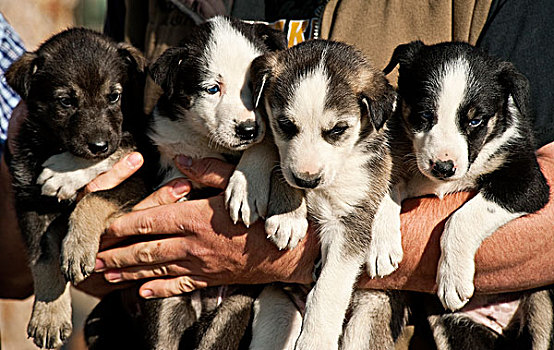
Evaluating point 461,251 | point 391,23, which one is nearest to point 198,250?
point 461,251

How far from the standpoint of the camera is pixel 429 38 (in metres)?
3.20

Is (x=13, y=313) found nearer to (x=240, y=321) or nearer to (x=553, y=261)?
(x=240, y=321)

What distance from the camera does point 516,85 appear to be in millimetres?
2742

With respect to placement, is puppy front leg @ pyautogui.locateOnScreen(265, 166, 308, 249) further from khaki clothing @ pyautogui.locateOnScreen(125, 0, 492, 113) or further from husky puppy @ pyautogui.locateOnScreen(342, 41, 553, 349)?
khaki clothing @ pyautogui.locateOnScreen(125, 0, 492, 113)

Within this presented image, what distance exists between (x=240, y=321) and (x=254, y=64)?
3.75ft

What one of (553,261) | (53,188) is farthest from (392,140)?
(53,188)

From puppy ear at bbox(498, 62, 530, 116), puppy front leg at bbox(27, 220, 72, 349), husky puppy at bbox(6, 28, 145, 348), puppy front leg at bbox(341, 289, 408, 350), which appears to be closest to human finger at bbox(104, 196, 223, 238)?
husky puppy at bbox(6, 28, 145, 348)

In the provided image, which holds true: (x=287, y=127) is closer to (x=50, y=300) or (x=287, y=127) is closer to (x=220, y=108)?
(x=220, y=108)

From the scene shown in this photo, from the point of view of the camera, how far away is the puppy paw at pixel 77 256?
2.86m

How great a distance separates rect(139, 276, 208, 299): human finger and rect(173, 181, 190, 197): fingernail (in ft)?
1.27

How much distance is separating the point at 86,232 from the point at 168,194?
0.41 metres

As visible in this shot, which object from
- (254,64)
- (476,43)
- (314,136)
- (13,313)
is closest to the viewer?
(314,136)

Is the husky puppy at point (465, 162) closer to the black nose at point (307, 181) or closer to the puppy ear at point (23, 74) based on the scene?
the black nose at point (307, 181)

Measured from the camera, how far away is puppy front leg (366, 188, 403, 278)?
277 centimetres
